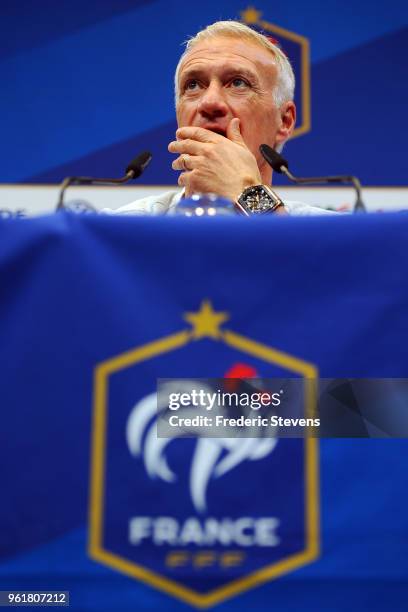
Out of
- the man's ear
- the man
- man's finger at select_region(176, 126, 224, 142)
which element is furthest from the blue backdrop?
man's finger at select_region(176, 126, 224, 142)

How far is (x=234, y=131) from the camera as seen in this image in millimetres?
1873

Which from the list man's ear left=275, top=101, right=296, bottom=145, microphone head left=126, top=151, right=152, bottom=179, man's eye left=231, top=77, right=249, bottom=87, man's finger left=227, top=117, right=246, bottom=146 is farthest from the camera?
man's ear left=275, top=101, right=296, bottom=145

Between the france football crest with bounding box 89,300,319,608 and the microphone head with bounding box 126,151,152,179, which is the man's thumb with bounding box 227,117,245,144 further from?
the france football crest with bounding box 89,300,319,608

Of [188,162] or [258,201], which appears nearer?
[258,201]

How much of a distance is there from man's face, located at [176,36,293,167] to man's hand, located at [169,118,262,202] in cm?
14

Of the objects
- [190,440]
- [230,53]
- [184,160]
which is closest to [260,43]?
[230,53]

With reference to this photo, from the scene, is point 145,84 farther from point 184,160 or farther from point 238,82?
point 184,160

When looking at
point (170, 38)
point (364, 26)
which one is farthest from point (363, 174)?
point (170, 38)

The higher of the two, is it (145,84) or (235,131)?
(145,84)

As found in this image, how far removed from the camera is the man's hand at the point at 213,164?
1605mm

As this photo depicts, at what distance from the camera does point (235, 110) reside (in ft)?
6.29

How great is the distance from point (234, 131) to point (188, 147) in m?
0.20

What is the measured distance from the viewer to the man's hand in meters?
1.61

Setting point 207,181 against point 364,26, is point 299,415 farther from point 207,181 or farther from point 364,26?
point 364,26
